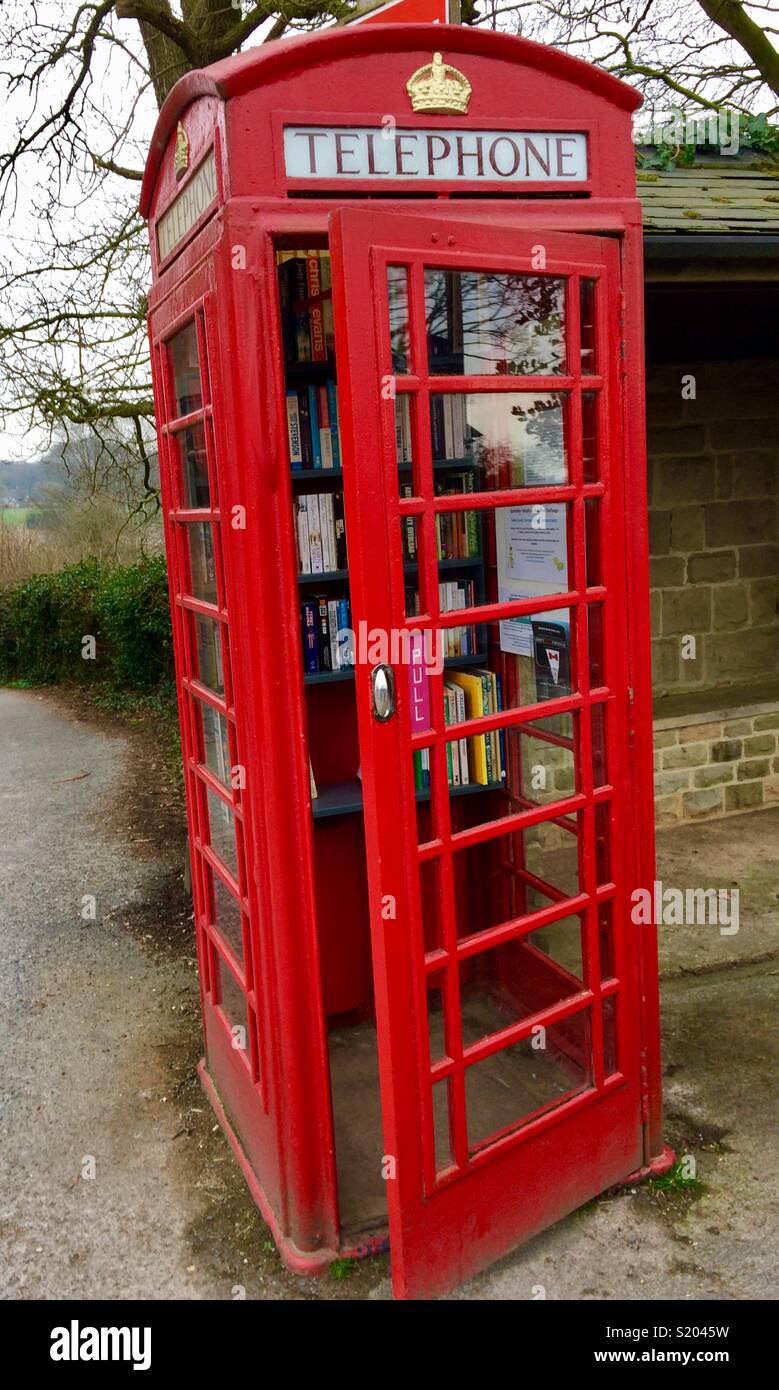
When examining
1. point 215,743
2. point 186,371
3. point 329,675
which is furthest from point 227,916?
point 186,371

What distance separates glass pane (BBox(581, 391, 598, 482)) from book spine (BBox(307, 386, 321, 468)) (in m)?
1.00

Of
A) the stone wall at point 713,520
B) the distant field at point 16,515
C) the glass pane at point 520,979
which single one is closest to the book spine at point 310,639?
the glass pane at point 520,979

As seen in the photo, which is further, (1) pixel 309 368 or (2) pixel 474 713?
(1) pixel 309 368

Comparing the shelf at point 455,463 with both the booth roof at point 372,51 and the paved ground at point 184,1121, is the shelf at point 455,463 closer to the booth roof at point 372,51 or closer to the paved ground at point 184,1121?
the booth roof at point 372,51

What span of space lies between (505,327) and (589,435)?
0.37 metres

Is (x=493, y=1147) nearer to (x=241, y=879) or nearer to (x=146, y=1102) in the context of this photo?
(x=241, y=879)

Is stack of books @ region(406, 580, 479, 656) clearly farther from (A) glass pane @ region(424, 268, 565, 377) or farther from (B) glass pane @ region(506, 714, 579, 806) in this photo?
(A) glass pane @ region(424, 268, 565, 377)

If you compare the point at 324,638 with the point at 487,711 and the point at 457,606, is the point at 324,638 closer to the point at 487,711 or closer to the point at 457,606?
the point at 457,606

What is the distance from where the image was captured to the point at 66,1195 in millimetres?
3541

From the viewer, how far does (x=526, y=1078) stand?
3213 millimetres

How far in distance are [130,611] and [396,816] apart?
1008 centimetres

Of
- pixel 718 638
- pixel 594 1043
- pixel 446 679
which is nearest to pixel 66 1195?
pixel 594 1043

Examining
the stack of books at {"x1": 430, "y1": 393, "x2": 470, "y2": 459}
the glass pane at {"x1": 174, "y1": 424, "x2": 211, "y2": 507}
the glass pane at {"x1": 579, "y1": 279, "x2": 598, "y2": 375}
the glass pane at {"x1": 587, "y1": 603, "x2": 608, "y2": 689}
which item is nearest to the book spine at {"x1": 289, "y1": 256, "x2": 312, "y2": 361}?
the glass pane at {"x1": 174, "y1": 424, "x2": 211, "y2": 507}

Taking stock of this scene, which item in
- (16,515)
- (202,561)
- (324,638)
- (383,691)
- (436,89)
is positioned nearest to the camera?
(383,691)
